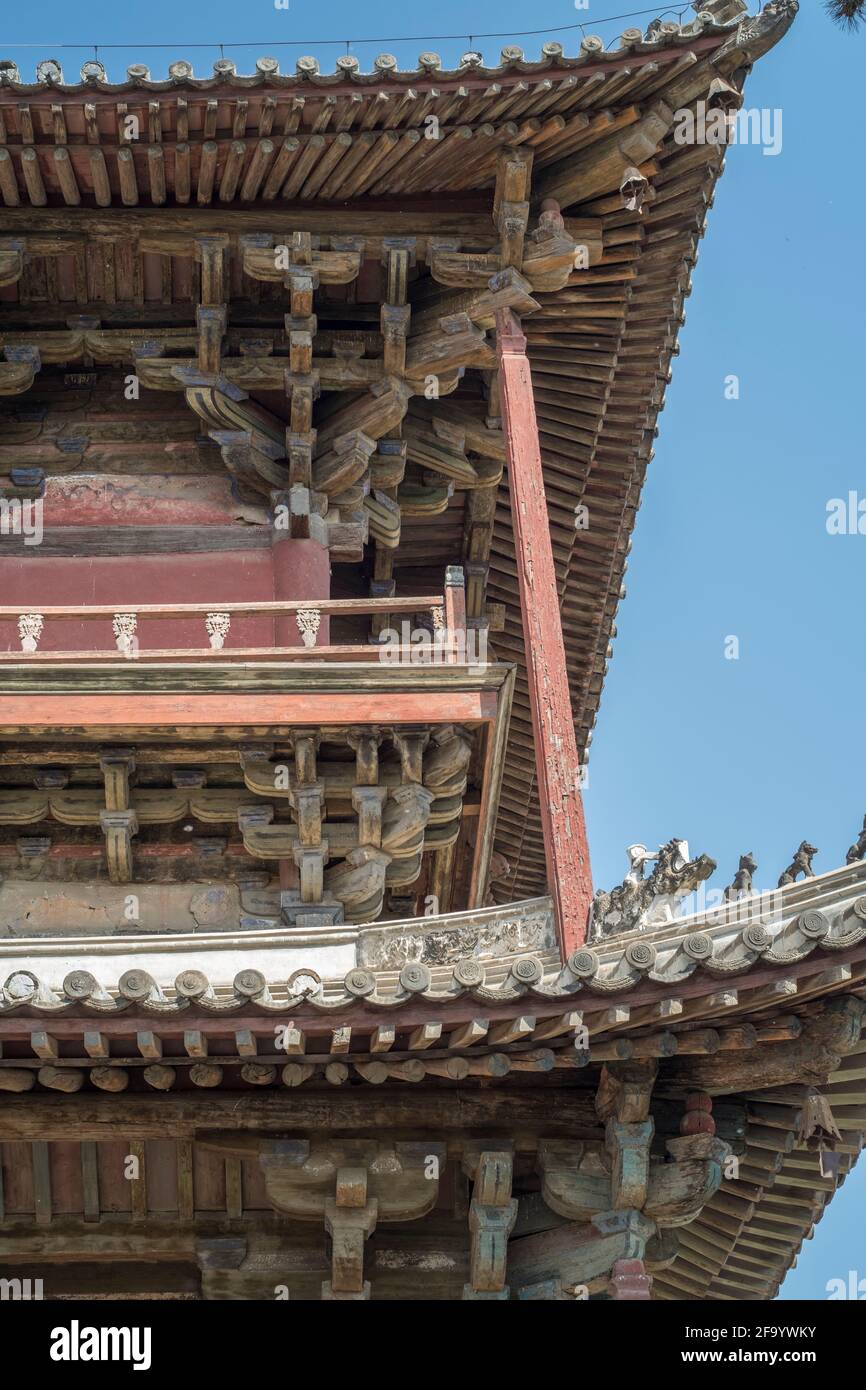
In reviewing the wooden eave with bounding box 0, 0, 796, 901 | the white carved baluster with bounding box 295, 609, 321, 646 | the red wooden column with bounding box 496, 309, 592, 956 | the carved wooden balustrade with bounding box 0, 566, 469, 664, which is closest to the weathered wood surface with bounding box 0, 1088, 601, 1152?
the red wooden column with bounding box 496, 309, 592, 956

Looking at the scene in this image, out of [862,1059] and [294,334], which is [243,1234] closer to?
[862,1059]

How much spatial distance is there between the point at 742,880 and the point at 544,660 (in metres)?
2.61

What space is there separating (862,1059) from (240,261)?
25.4ft

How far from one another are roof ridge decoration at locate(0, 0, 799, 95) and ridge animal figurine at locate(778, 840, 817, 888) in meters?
5.90

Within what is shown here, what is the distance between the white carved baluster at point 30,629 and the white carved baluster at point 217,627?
3.49 feet

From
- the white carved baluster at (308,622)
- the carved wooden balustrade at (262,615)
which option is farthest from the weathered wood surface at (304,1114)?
Result: the white carved baluster at (308,622)

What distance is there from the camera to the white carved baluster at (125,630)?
1532 centimetres

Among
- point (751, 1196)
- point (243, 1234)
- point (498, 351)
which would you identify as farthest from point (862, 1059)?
point (498, 351)

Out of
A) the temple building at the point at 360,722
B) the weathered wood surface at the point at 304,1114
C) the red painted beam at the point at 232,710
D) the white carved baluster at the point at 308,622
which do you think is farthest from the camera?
the white carved baluster at the point at 308,622

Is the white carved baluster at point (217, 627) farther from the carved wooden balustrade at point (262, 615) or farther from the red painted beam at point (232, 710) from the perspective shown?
the red painted beam at point (232, 710)

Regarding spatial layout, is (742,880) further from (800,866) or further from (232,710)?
(232,710)

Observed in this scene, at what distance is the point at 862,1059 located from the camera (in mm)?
12023

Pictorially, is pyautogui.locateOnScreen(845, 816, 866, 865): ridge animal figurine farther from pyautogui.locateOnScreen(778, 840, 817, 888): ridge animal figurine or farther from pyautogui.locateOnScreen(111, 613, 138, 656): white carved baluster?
pyautogui.locateOnScreen(111, 613, 138, 656): white carved baluster

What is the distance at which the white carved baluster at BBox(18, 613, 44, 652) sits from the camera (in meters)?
15.5
